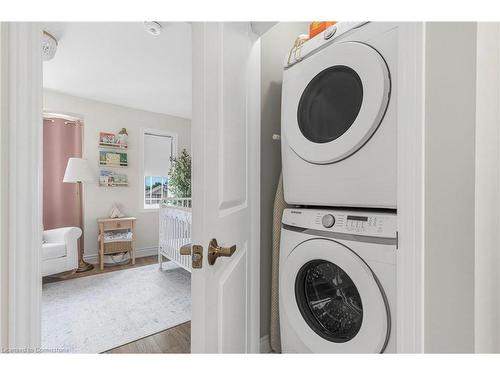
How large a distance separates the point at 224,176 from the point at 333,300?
77cm

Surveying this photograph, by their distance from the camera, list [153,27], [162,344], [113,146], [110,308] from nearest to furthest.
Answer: [162,344], [153,27], [110,308], [113,146]

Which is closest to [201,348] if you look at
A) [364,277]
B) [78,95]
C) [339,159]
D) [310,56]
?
[364,277]

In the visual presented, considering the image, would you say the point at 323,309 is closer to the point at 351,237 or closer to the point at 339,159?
the point at 351,237

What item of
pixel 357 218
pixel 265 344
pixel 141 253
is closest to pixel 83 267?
pixel 141 253

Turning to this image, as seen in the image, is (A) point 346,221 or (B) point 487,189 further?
(A) point 346,221

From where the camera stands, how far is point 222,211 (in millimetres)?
775

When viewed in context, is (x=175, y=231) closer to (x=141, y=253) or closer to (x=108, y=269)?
(x=108, y=269)

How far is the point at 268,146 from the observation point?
141 cm

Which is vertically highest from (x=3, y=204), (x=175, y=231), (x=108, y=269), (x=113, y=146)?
(x=113, y=146)

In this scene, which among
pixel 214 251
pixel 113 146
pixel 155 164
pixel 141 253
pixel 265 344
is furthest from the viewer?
pixel 155 164

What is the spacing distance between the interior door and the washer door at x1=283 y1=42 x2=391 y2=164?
8.3 inches

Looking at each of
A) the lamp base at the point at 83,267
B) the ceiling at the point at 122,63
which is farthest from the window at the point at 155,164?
the lamp base at the point at 83,267

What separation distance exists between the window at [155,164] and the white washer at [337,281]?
3376 millimetres

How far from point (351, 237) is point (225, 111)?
2.15ft
